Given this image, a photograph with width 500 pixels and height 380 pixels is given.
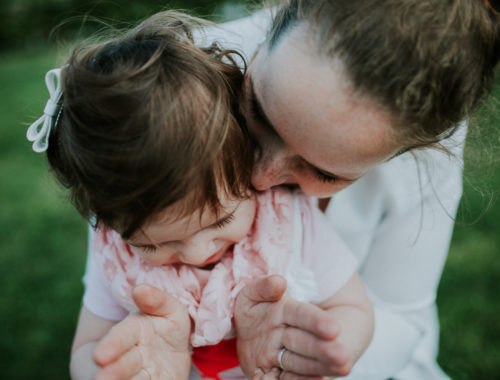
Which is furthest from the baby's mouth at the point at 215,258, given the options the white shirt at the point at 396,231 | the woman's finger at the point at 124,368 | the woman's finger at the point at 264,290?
the white shirt at the point at 396,231

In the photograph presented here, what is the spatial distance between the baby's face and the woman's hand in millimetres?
157

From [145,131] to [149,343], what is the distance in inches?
23.0

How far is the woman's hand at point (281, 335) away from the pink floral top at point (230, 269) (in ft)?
0.26

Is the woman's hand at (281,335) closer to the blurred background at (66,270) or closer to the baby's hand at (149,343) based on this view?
the baby's hand at (149,343)

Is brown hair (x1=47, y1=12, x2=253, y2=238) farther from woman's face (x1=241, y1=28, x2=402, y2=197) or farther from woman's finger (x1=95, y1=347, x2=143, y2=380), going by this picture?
woman's finger (x1=95, y1=347, x2=143, y2=380)

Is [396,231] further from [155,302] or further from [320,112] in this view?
[155,302]

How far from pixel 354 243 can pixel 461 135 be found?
26.7 inches

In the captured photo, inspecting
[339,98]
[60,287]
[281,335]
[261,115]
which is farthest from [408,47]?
[60,287]

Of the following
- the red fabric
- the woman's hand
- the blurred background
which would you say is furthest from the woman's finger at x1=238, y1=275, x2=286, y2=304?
the blurred background

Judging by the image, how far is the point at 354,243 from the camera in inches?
79.5

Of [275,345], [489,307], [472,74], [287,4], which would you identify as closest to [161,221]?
[275,345]

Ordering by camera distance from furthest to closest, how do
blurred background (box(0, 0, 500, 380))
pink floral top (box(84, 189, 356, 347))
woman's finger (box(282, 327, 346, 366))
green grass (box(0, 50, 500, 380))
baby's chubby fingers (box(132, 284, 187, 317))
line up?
1. green grass (box(0, 50, 500, 380))
2. blurred background (box(0, 0, 500, 380))
3. pink floral top (box(84, 189, 356, 347))
4. baby's chubby fingers (box(132, 284, 187, 317))
5. woman's finger (box(282, 327, 346, 366))

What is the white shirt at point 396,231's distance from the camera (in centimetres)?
177

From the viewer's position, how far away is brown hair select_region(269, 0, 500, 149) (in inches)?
42.3
